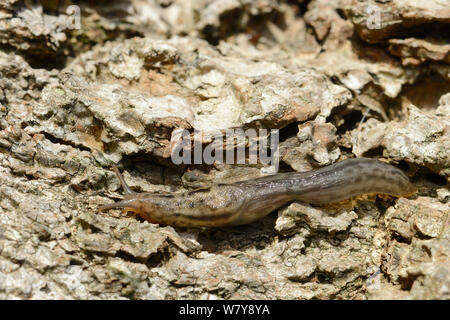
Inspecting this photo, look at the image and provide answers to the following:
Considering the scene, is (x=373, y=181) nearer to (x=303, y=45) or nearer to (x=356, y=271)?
(x=356, y=271)

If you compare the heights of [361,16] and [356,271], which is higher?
[361,16]

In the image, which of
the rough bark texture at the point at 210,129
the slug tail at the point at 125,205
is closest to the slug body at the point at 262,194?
the slug tail at the point at 125,205

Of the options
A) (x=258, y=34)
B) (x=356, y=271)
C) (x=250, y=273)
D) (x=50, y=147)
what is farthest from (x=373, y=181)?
(x=50, y=147)

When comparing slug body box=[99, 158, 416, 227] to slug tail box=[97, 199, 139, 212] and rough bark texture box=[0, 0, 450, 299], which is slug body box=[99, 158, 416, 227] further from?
rough bark texture box=[0, 0, 450, 299]

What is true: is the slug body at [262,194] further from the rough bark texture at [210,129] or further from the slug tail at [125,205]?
the rough bark texture at [210,129]

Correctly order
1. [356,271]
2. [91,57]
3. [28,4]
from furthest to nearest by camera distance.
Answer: [91,57] → [28,4] → [356,271]

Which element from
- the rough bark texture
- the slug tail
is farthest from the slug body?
the rough bark texture
